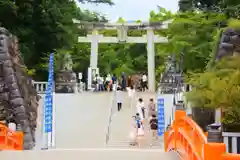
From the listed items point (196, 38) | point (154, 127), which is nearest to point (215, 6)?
point (196, 38)

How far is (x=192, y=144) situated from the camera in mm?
7156

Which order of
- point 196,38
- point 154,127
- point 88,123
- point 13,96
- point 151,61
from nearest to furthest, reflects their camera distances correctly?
point 154,127
point 13,96
point 88,123
point 196,38
point 151,61

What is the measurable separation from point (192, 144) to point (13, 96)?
11.0m

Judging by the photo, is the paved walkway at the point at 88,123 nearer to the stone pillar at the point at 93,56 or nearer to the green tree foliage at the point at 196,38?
the green tree foliage at the point at 196,38

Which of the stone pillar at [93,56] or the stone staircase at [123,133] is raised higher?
the stone pillar at [93,56]

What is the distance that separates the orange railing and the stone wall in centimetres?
700

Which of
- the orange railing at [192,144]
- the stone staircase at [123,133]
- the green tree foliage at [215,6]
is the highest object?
the green tree foliage at [215,6]

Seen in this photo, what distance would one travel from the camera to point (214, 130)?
17.9 feet

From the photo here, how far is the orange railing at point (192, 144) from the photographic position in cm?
539

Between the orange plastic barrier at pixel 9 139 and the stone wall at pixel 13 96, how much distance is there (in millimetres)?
3258

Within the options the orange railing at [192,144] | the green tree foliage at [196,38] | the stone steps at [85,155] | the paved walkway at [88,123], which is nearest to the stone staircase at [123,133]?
the paved walkway at [88,123]

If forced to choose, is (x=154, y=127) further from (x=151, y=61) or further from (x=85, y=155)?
(x=151, y=61)

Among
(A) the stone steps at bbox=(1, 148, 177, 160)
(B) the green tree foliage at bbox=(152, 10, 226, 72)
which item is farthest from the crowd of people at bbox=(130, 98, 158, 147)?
(B) the green tree foliage at bbox=(152, 10, 226, 72)

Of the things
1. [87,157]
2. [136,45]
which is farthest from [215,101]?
[136,45]
